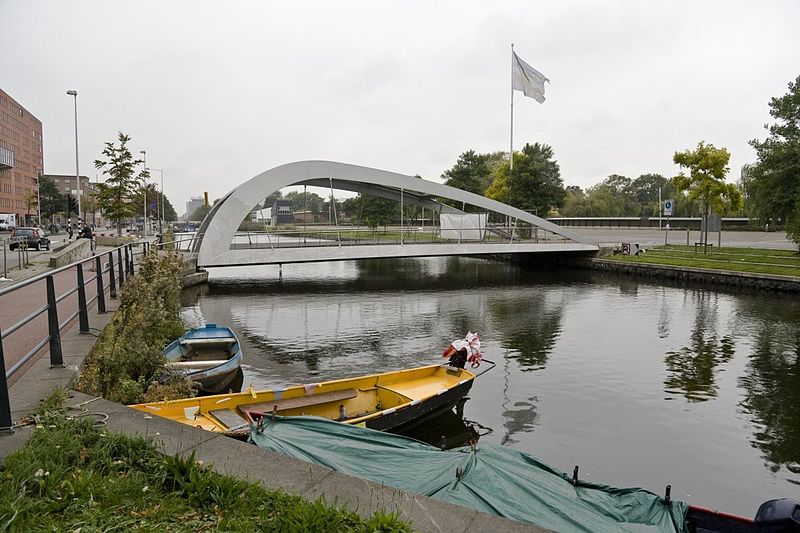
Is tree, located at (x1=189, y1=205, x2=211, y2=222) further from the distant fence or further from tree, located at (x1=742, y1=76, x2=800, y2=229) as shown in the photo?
the distant fence

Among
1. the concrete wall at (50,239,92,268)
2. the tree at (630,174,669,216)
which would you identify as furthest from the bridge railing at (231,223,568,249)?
the tree at (630,174,669,216)

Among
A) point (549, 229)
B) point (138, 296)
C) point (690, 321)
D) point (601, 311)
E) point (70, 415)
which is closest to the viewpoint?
point (70, 415)

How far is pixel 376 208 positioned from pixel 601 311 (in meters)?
15.5

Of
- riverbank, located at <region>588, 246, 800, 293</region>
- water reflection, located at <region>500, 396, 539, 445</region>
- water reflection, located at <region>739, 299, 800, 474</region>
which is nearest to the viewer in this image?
water reflection, located at <region>739, 299, 800, 474</region>

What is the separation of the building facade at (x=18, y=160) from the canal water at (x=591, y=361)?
78.9m

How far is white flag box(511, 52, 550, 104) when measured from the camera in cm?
4462

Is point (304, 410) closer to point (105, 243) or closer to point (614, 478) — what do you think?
point (614, 478)

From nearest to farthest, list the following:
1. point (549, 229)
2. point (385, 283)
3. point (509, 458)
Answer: point (509, 458)
point (385, 283)
point (549, 229)

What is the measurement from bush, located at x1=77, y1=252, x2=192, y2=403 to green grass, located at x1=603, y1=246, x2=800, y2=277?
28.4 m

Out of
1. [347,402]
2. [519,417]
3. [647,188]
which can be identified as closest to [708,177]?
[519,417]

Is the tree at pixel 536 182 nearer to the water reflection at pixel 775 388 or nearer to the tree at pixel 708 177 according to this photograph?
the tree at pixel 708 177


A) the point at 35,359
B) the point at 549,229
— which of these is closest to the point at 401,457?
the point at 35,359

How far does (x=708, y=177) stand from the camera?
33.8 metres

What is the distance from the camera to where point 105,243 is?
118 feet
